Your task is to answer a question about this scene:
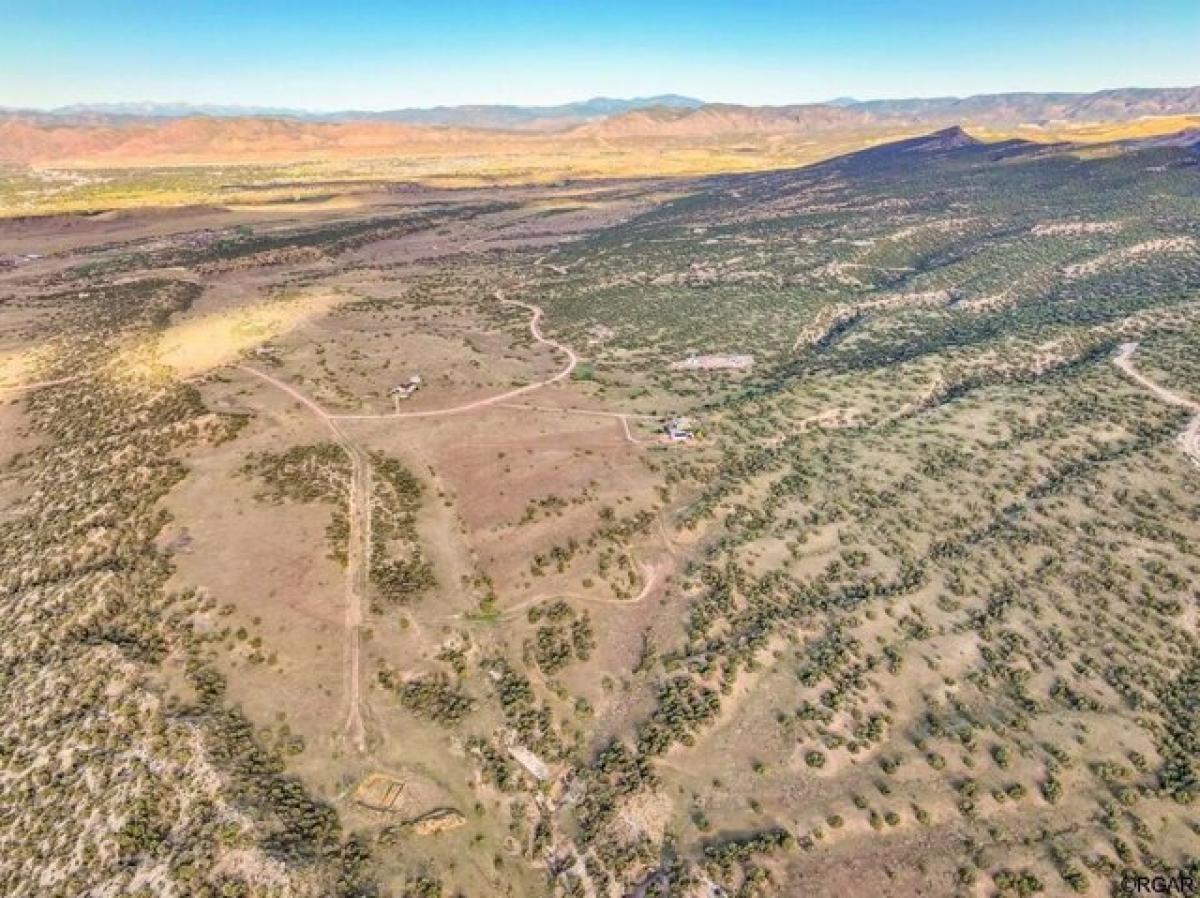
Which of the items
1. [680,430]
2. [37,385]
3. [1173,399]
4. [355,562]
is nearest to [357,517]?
[355,562]

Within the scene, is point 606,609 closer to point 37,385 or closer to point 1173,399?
point 1173,399

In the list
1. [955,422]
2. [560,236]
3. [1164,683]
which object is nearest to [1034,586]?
[1164,683]

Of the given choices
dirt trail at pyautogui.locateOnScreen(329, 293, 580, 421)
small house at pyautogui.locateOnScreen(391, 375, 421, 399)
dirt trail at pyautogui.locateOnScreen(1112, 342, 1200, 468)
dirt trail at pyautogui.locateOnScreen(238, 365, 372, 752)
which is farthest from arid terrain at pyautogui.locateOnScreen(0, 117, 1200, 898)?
small house at pyautogui.locateOnScreen(391, 375, 421, 399)

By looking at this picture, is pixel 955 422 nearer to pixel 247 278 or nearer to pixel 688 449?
pixel 688 449

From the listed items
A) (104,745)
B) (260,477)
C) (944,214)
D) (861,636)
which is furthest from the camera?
(944,214)

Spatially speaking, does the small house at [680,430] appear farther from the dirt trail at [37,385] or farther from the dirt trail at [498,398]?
the dirt trail at [37,385]
